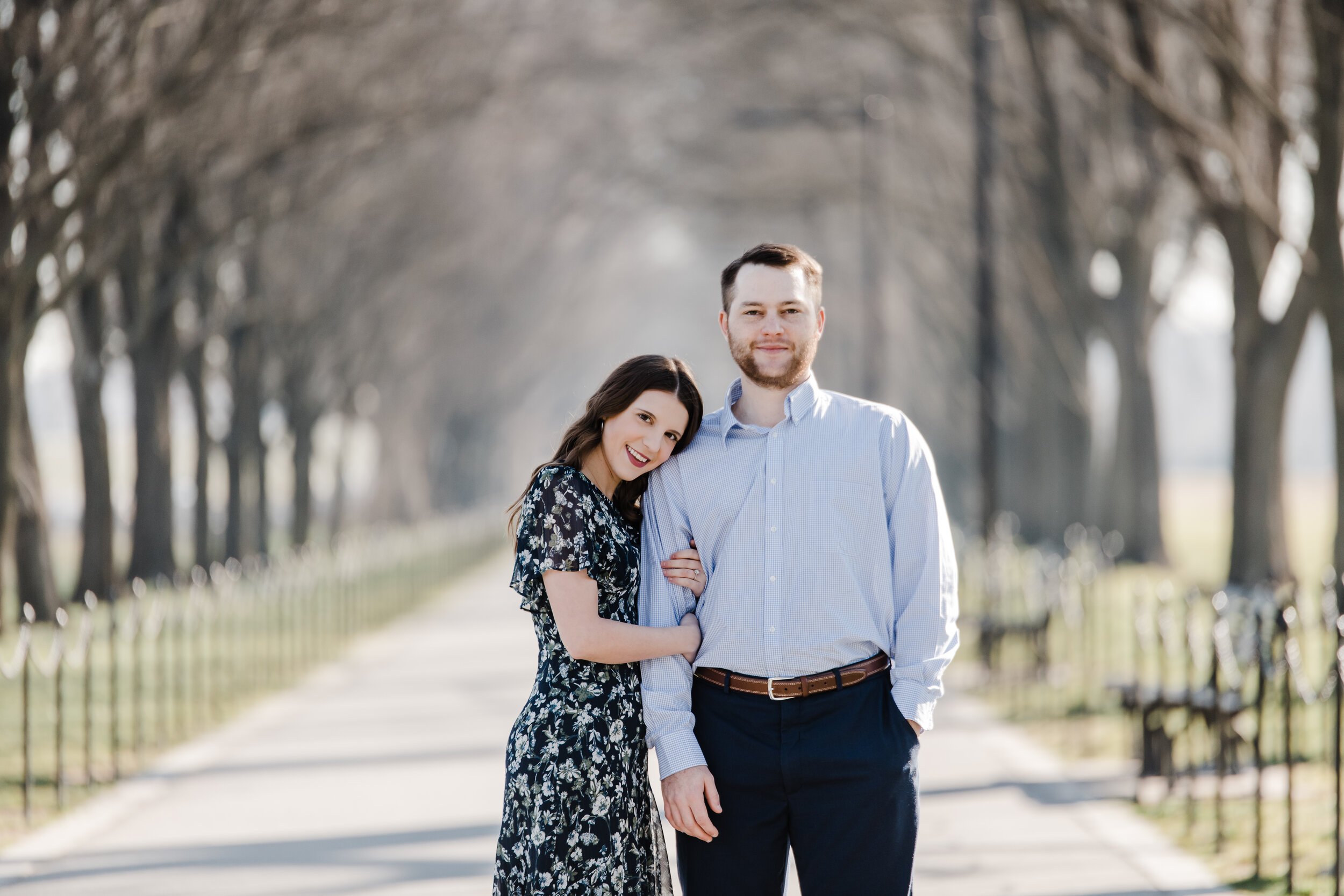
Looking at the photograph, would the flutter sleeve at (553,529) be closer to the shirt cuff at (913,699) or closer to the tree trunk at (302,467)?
the shirt cuff at (913,699)

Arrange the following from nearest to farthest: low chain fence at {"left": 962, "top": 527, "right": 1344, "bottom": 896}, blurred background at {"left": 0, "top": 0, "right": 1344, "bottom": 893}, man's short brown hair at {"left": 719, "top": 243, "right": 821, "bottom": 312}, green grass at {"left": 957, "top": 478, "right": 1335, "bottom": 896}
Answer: man's short brown hair at {"left": 719, "top": 243, "right": 821, "bottom": 312}, low chain fence at {"left": 962, "top": 527, "right": 1344, "bottom": 896}, green grass at {"left": 957, "top": 478, "right": 1335, "bottom": 896}, blurred background at {"left": 0, "top": 0, "right": 1344, "bottom": 893}

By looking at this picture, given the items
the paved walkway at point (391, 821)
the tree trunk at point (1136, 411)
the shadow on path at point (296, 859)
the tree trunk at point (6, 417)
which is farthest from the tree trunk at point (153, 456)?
the shadow on path at point (296, 859)

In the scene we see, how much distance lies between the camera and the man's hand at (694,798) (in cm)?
418

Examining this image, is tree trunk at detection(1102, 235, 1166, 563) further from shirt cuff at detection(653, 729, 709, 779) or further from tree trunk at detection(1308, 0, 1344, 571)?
shirt cuff at detection(653, 729, 709, 779)

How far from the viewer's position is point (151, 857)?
7934mm

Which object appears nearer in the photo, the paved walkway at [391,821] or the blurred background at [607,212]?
the paved walkway at [391,821]

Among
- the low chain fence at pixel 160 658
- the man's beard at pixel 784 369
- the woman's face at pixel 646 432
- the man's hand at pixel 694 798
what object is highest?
the man's beard at pixel 784 369

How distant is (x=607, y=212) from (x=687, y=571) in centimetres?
4605

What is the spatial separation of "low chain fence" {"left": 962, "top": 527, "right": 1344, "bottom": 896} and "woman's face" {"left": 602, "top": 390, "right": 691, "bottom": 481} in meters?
3.19

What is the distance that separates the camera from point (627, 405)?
4422mm

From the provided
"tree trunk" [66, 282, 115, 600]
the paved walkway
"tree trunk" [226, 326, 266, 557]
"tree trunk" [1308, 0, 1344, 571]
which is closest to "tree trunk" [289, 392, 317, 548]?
"tree trunk" [226, 326, 266, 557]

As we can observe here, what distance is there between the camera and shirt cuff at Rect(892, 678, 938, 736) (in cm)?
421

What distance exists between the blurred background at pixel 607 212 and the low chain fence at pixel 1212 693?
2.49 metres

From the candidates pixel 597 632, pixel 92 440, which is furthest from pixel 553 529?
pixel 92 440
